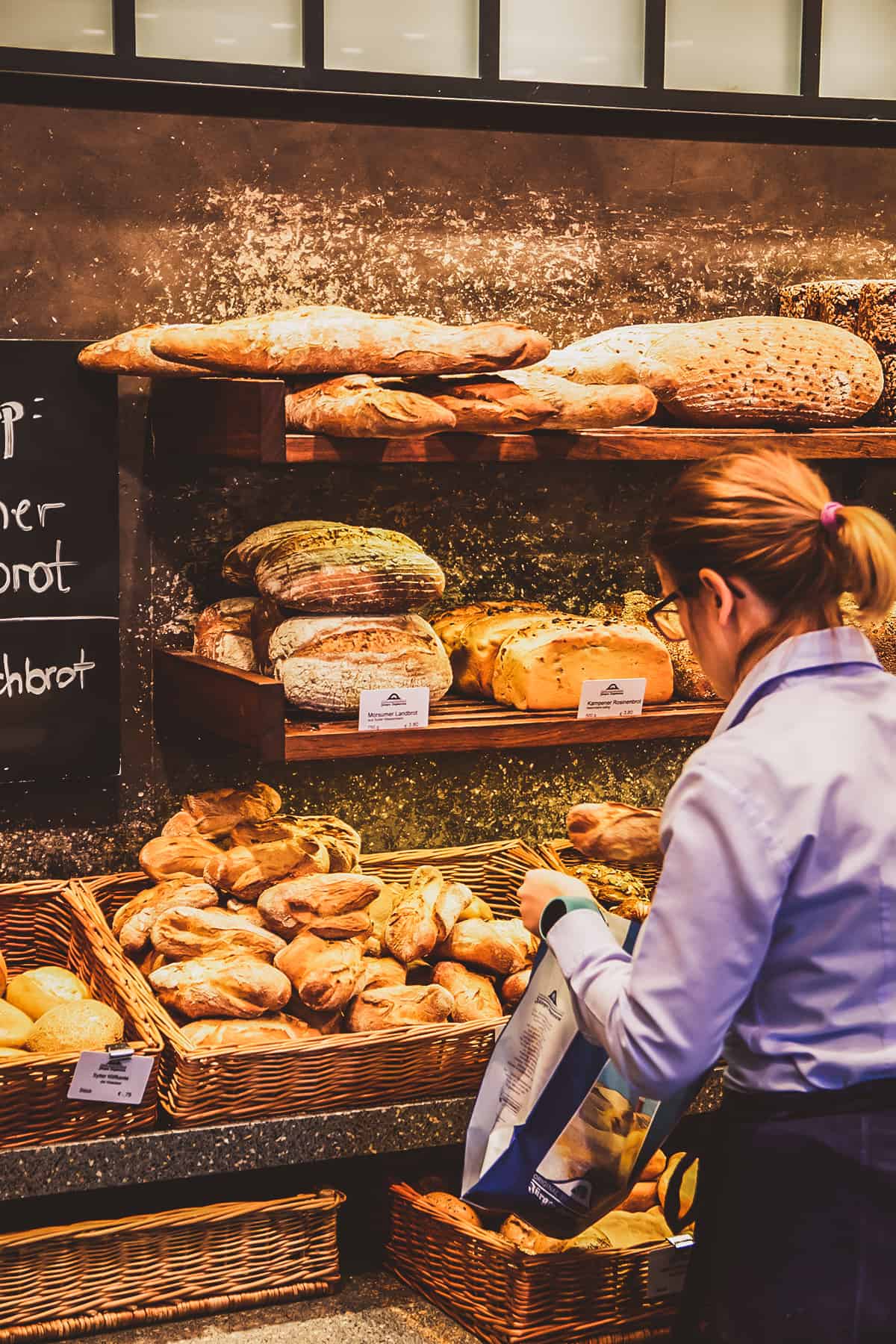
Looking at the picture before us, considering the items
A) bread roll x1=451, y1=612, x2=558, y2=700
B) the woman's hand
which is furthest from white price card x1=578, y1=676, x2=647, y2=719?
the woman's hand

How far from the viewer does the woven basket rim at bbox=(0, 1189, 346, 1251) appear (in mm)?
2289

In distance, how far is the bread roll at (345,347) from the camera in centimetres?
244

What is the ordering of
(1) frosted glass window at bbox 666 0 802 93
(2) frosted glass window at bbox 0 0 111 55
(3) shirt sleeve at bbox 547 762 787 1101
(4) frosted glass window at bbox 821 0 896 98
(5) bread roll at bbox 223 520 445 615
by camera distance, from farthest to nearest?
1. (4) frosted glass window at bbox 821 0 896 98
2. (1) frosted glass window at bbox 666 0 802 93
3. (2) frosted glass window at bbox 0 0 111 55
4. (5) bread roll at bbox 223 520 445 615
5. (3) shirt sleeve at bbox 547 762 787 1101

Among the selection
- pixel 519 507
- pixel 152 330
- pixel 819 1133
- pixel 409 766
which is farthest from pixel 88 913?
pixel 819 1133

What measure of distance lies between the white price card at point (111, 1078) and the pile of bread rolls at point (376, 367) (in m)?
1.09

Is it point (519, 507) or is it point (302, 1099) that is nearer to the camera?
point (302, 1099)

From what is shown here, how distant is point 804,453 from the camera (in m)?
2.82

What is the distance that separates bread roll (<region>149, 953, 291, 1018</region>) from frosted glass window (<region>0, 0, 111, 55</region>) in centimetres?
178

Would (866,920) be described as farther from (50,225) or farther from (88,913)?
(50,225)

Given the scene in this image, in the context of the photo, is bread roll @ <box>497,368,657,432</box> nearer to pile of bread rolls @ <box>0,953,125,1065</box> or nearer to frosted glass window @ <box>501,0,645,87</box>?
frosted glass window @ <box>501,0,645,87</box>

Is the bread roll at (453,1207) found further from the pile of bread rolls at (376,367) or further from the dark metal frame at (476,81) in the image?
the dark metal frame at (476,81)

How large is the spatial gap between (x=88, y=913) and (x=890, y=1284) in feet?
5.37

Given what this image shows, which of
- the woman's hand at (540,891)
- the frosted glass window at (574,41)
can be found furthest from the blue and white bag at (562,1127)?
the frosted glass window at (574,41)

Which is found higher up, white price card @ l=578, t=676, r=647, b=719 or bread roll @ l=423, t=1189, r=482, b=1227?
white price card @ l=578, t=676, r=647, b=719
